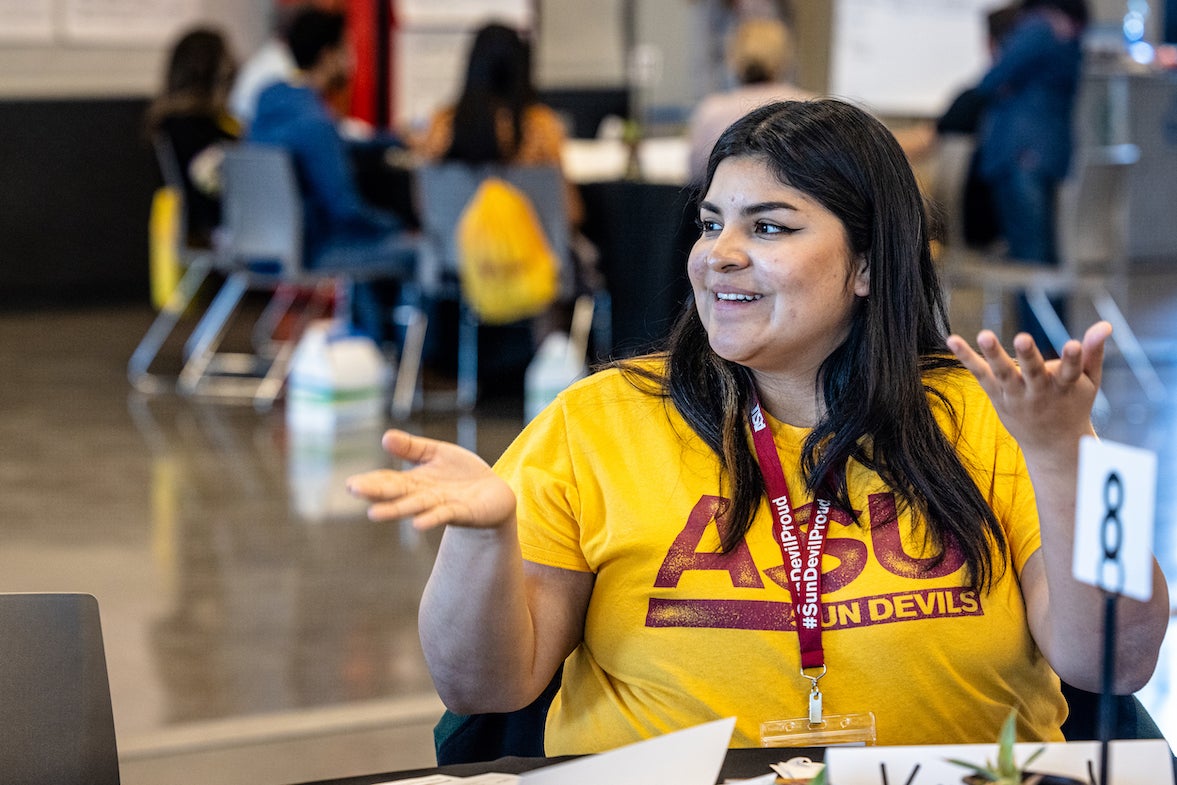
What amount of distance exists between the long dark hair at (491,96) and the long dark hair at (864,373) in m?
4.02

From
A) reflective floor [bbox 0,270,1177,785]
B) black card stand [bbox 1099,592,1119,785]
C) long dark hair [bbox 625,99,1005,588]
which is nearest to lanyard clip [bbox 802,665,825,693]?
long dark hair [bbox 625,99,1005,588]

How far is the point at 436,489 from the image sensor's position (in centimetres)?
133

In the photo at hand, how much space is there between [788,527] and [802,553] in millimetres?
33

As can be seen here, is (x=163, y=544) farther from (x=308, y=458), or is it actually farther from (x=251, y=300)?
(x=251, y=300)

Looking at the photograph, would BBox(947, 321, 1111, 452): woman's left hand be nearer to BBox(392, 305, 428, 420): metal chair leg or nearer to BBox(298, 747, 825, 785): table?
BBox(298, 747, 825, 785): table

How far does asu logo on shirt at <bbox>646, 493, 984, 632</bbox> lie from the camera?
154 cm

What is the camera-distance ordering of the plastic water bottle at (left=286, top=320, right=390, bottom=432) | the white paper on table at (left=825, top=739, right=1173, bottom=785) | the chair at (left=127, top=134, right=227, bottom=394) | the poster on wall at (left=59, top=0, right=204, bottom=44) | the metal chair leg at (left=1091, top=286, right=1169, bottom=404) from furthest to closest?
the poster on wall at (left=59, top=0, right=204, bottom=44)
the chair at (left=127, top=134, right=227, bottom=394)
the metal chair leg at (left=1091, top=286, right=1169, bottom=404)
the plastic water bottle at (left=286, top=320, right=390, bottom=432)
the white paper on table at (left=825, top=739, right=1173, bottom=785)

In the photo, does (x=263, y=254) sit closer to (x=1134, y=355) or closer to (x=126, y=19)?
(x=126, y=19)

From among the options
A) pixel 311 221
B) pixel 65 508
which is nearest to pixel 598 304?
pixel 311 221

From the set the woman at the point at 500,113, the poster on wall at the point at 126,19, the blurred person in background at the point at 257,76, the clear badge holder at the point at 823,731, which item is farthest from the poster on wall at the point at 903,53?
the clear badge holder at the point at 823,731

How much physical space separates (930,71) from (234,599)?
261 inches

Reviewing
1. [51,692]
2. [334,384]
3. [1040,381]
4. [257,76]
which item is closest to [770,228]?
[1040,381]

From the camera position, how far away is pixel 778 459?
1615mm

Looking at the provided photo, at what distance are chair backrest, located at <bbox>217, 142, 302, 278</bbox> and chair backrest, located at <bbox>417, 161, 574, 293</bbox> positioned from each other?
19.6 inches
